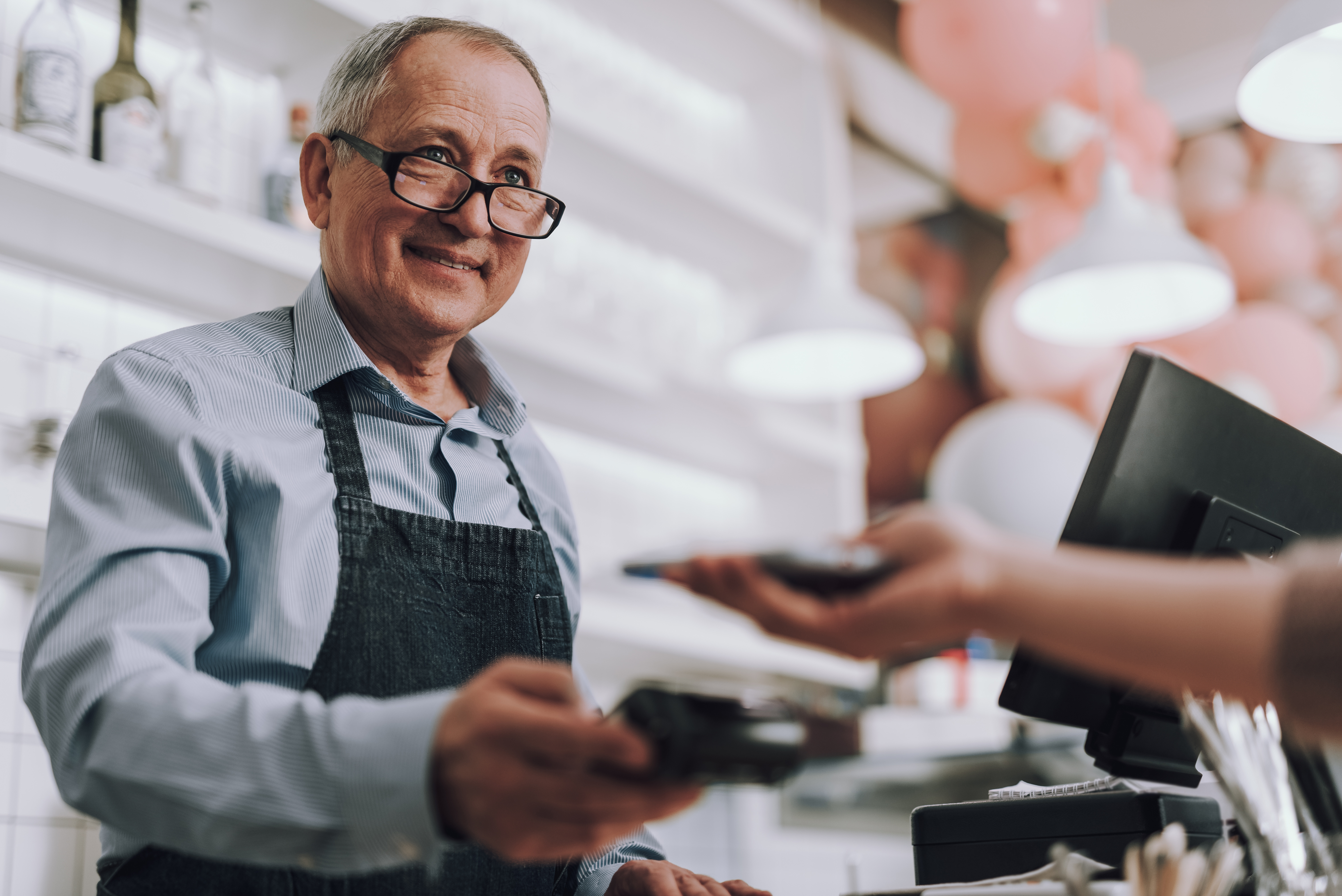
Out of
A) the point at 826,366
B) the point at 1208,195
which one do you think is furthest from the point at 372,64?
the point at 1208,195

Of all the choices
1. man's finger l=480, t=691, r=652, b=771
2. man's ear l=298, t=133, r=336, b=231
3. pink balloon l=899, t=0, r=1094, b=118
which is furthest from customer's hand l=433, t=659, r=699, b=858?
pink balloon l=899, t=0, r=1094, b=118

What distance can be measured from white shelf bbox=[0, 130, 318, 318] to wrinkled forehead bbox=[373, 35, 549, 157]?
2.00 feet

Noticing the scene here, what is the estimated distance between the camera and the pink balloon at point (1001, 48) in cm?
271

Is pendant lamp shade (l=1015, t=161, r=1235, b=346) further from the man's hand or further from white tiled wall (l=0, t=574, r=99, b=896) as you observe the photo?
white tiled wall (l=0, t=574, r=99, b=896)

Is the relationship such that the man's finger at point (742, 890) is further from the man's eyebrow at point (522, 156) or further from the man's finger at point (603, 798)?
the man's eyebrow at point (522, 156)

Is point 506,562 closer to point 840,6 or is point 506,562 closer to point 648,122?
point 648,122

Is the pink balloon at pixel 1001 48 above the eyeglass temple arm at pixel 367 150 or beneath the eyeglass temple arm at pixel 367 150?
above

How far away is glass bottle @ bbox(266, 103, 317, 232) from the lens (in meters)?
A: 1.98

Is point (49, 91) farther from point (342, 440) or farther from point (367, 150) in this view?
point (342, 440)

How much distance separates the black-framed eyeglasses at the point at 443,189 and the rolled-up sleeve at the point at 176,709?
1.29ft

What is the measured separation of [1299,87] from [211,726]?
1.70 metres

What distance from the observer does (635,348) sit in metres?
2.68

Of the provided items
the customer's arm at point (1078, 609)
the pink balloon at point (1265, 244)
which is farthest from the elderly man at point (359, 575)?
the pink balloon at point (1265, 244)

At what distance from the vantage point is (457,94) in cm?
128
